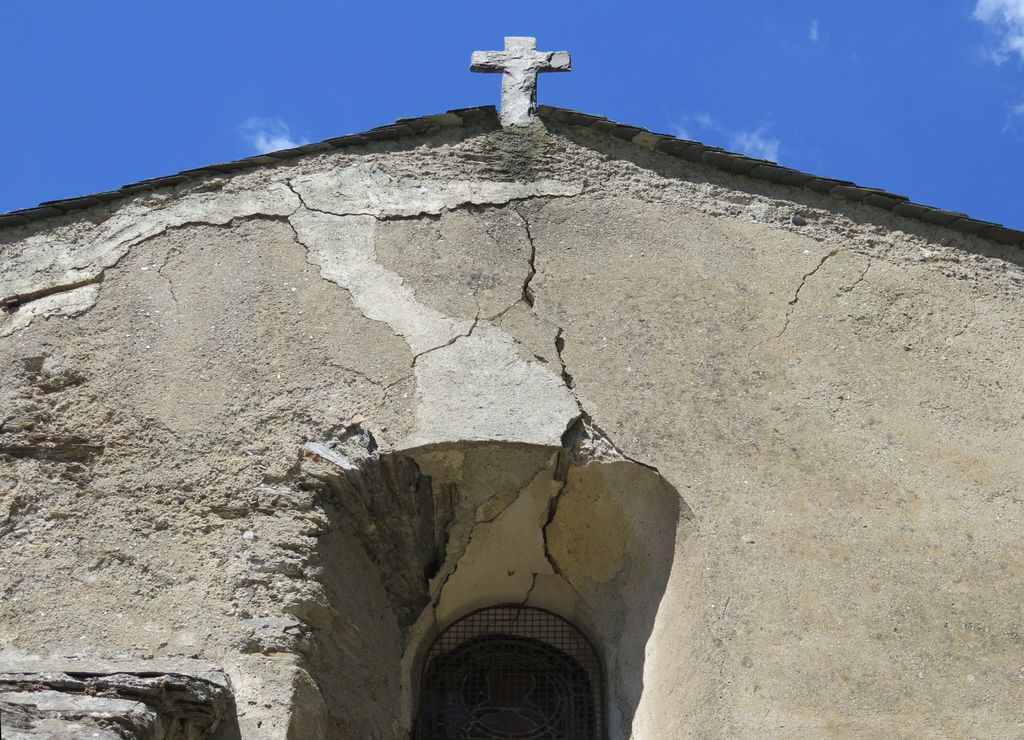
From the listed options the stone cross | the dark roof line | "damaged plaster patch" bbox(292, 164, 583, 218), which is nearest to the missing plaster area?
"damaged plaster patch" bbox(292, 164, 583, 218)

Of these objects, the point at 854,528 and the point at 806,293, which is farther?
the point at 806,293

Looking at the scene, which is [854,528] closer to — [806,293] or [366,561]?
[806,293]

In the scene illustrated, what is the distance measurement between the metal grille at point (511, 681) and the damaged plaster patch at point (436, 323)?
128 centimetres

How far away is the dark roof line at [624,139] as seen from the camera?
5.64 metres

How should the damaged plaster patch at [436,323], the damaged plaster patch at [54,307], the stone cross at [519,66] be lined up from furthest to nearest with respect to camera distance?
1. the stone cross at [519,66]
2. the damaged plaster patch at [54,307]
3. the damaged plaster patch at [436,323]

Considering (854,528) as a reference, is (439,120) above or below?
above

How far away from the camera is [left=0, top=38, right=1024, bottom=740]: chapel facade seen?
→ 14.3 feet

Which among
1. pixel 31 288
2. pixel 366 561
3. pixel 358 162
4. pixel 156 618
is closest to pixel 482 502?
pixel 366 561

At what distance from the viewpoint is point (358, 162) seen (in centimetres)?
598

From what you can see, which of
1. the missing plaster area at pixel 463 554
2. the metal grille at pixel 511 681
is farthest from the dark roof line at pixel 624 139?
the metal grille at pixel 511 681

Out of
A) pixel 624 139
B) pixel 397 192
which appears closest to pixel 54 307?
pixel 397 192

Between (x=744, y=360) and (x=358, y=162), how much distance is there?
85.9 inches

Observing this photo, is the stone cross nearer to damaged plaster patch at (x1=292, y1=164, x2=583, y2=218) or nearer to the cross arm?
the cross arm

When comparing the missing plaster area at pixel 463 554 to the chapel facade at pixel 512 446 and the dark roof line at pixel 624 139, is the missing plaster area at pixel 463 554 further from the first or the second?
the dark roof line at pixel 624 139
